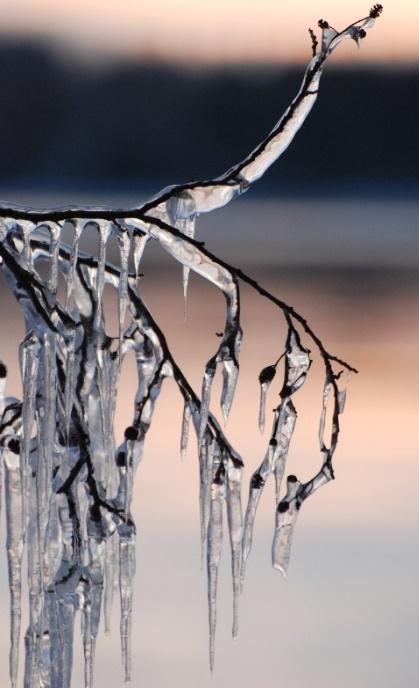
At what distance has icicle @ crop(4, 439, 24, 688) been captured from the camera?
2963mm

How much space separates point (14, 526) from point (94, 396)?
387 millimetres

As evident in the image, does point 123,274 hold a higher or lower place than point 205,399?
higher

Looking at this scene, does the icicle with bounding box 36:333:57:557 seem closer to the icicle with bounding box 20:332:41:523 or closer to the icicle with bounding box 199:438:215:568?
the icicle with bounding box 20:332:41:523

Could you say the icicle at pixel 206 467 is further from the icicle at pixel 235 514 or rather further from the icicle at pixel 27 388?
the icicle at pixel 27 388

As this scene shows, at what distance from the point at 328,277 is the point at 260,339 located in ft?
40.8

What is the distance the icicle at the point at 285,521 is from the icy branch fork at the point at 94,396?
39 mm

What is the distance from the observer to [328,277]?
1236 inches

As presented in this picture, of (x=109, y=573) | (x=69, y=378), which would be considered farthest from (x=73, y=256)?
(x=109, y=573)

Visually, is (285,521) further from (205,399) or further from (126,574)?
(205,399)

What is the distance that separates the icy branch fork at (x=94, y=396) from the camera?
9.28 feet

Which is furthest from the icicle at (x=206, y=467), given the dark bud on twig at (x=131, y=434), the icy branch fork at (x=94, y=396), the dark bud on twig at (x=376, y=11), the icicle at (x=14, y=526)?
the dark bud on twig at (x=376, y=11)

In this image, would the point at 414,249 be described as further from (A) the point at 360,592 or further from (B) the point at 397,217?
(A) the point at 360,592

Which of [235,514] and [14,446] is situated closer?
[14,446]

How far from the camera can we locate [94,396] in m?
3.04
